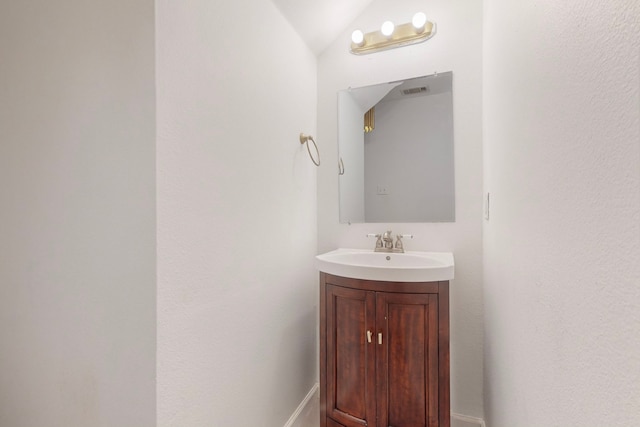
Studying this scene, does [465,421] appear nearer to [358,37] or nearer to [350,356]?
[350,356]

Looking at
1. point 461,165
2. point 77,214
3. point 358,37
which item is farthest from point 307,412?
point 358,37

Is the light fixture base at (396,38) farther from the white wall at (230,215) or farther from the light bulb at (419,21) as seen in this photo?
the white wall at (230,215)

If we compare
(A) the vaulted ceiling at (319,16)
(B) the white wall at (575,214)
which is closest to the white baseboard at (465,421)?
(B) the white wall at (575,214)

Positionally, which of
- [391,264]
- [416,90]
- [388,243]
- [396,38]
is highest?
[396,38]

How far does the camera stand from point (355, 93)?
191 cm

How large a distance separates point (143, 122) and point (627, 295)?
1035 millimetres

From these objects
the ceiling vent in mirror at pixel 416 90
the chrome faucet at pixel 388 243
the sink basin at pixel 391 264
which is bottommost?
the sink basin at pixel 391 264

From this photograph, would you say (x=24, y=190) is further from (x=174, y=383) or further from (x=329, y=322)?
(x=329, y=322)

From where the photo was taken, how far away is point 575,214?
43cm

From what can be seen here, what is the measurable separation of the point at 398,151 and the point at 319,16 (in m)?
0.90

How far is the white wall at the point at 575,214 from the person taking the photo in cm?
31

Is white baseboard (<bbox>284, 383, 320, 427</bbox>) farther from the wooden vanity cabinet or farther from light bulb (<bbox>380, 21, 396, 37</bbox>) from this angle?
light bulb (<bbox>380, 21, 396, 37</bbox>)

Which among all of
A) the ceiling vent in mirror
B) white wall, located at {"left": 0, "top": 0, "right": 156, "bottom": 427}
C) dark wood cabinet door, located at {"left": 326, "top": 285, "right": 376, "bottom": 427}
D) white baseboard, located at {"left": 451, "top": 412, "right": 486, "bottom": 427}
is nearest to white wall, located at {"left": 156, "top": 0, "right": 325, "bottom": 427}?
white wall, located at {"left": 0, "top": 0, "right": 156, "bottom": 427}

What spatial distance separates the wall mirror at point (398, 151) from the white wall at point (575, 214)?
923 millimetres
